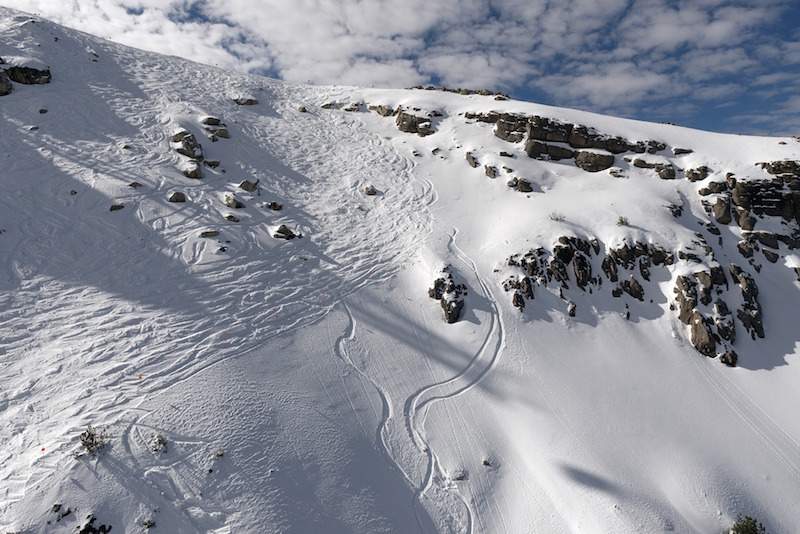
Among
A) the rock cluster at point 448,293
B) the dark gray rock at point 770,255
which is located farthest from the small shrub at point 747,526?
the dark gray rock at point 770,255

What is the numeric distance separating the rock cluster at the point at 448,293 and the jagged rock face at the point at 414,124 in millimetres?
11423

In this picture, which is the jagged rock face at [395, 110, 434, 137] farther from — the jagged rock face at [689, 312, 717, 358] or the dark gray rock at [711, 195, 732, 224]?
the jagged rock face at [689, 312, 717, 358]

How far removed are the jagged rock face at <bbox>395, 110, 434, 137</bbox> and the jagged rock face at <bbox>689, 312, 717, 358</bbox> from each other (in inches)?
590

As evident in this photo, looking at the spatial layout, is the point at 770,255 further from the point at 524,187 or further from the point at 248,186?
the point at 248,186

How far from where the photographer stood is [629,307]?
11.5 m

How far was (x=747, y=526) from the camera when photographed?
24.1 feet

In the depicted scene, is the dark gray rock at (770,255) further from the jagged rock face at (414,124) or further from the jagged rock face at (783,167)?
the jagged rock face at (414,124)

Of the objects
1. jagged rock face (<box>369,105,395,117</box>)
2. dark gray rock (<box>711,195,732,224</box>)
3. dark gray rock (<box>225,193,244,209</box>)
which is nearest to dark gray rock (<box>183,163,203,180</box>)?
dark gray rock (<box>225,193,244,209</box>)

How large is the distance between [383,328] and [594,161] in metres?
12.9

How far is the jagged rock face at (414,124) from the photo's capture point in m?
20.6

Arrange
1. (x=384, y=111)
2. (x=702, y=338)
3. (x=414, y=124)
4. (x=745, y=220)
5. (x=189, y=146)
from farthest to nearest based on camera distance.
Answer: (x=384, y=111) < (x=414, y=124) < (x=189, y=146) < (x=745, y=220) < (x=702, y=338)

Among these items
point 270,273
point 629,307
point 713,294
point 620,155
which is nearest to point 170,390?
point 270,273

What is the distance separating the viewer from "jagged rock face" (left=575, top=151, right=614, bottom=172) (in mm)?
16734

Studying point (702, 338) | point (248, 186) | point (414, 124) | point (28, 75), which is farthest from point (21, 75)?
point (702, 338)
